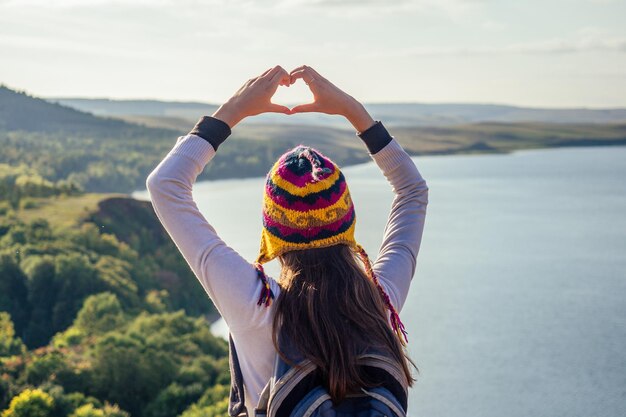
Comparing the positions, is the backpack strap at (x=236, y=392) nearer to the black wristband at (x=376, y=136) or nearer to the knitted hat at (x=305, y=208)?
the knitted hat at (x=305, y=208)

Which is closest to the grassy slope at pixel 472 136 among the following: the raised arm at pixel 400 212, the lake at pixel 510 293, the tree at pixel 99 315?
the lake at pixel 510 293

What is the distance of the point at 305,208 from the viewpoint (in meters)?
1.27

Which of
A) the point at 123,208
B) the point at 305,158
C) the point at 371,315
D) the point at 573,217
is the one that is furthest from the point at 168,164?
the point at 573,217

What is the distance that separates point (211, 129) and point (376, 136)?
14.4 inches

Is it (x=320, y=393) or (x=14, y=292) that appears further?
(x=14, y=292)

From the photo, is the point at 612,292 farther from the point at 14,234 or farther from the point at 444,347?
the point at 14,234

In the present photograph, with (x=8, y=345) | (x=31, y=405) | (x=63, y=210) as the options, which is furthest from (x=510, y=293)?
(x=31, y=405)

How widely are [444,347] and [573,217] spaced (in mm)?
24303

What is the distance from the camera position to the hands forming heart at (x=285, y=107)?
139 cm

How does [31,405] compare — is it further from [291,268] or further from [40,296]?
[40,296]

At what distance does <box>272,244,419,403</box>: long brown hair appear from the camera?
47.7 inches

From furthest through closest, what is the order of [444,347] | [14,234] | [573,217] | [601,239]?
[573,217], [601,239], [14,234], [444,347]

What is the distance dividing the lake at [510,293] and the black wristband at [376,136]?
55.0ft

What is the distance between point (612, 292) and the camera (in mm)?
26875
